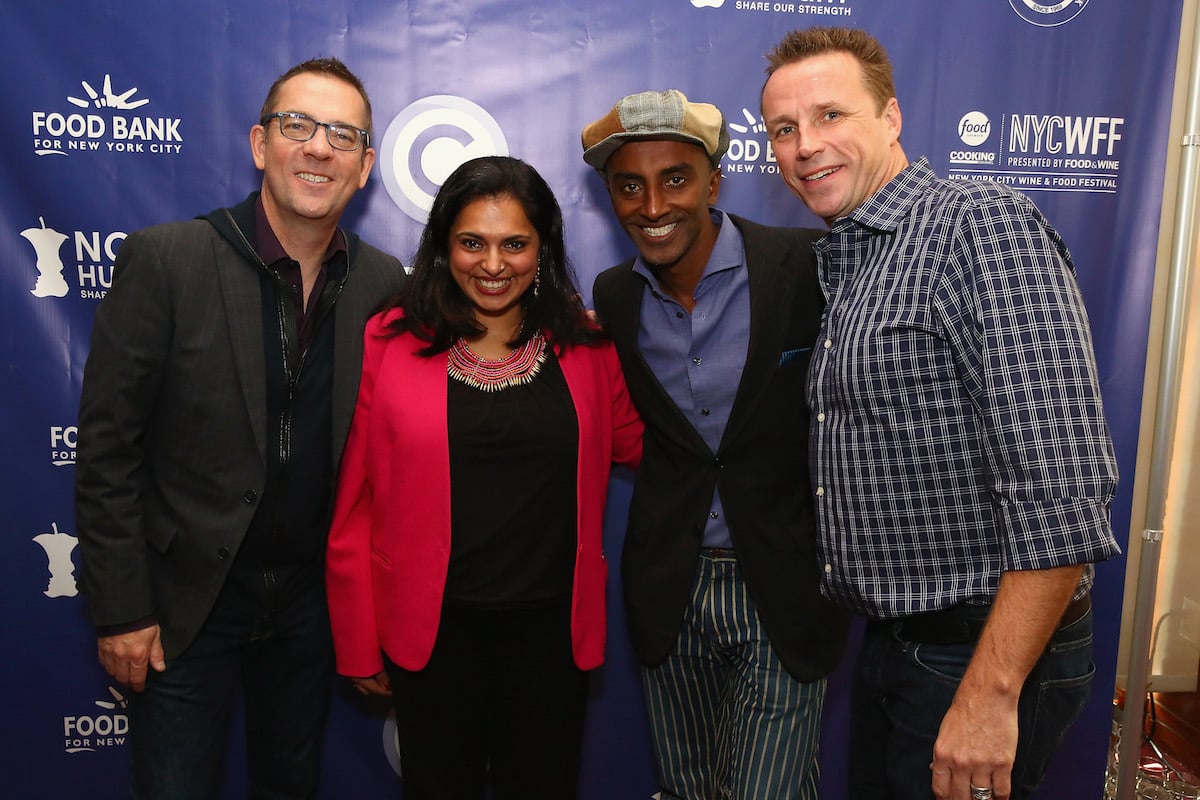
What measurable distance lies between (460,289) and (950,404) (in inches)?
43.9

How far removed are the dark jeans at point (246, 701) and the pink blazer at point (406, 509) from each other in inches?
4.9

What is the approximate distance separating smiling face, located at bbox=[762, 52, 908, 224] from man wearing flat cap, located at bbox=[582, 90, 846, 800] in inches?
11.1

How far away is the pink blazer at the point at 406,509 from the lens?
A: 1729 mm

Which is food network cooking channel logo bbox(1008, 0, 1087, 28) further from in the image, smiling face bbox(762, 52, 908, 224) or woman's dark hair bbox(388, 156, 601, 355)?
woman's dark hair bbox(388, 156, 601, 355)

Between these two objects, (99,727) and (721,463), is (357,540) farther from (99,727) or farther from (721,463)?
(99,727)

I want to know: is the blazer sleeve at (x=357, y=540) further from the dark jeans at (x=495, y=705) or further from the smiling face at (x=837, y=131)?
the smiling face at (x=837, y=131)

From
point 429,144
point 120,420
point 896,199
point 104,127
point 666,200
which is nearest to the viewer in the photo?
point 896,199

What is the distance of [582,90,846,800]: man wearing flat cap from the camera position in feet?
5.63

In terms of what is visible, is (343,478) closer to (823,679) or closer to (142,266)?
(142,266)

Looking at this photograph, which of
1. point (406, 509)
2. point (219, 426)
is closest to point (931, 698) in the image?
point (406, 509)

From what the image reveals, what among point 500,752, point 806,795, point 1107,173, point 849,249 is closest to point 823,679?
point 806,795

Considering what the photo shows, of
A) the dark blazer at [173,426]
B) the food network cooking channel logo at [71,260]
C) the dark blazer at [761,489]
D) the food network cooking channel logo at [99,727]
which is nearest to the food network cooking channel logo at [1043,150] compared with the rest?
the dark blazer at [761,489]

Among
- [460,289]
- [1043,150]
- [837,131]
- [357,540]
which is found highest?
[1043,150]

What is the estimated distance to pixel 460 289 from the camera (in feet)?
6.23
